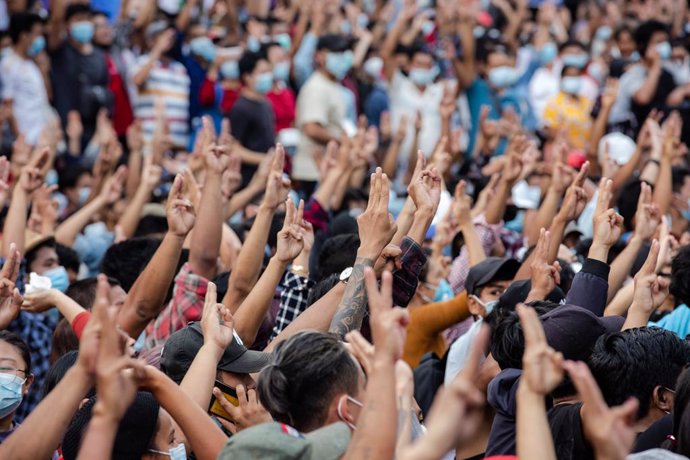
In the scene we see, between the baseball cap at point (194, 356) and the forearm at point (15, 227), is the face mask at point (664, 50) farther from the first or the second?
the baseball cap at point (194, 356)

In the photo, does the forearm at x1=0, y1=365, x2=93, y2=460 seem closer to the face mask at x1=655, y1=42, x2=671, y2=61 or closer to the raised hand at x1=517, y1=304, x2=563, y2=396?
the raised hand at x1=517, y1=304, x2=563, y2=396

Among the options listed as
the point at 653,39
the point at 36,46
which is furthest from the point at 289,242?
the point at 653,39

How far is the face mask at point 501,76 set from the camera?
13.1 metres

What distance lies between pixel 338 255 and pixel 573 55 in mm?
7978

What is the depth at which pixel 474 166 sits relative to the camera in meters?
10.8

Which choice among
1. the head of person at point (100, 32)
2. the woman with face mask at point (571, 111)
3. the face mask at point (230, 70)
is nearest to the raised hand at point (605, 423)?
the woman with face mask at point (571, 111)

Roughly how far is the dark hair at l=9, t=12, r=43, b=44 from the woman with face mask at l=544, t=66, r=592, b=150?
16.6 ft

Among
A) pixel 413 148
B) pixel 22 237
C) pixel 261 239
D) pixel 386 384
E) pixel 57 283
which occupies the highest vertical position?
pixel 386 384

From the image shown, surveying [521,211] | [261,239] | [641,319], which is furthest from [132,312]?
[521,211]

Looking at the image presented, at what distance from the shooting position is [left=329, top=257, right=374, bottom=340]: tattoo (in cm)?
415

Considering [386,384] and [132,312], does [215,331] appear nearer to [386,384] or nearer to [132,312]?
[386,384]

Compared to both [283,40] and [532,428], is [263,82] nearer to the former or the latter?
[283,40]

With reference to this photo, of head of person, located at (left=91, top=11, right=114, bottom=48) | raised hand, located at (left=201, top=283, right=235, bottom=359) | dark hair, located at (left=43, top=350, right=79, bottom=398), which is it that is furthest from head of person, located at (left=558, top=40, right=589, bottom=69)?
raised hand, located at (left=201, top=283, right=235, bottom=359)

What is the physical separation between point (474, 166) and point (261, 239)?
5758mm
